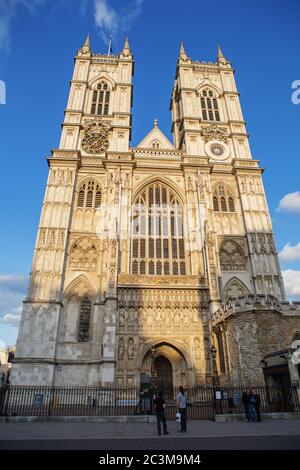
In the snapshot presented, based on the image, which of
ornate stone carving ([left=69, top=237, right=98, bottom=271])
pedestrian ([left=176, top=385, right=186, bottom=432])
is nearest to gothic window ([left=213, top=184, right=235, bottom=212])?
ornate stone carving ([left=69, top=237, right=98, bottom=271])

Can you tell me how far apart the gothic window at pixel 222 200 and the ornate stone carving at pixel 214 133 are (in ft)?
19.0

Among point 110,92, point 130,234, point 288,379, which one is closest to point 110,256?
point 130,234

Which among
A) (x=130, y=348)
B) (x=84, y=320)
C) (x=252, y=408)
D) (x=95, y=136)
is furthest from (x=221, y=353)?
(x=95, y=136)

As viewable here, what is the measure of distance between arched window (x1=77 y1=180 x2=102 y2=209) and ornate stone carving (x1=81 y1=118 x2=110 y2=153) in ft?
12.5

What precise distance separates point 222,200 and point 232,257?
18.7 ft

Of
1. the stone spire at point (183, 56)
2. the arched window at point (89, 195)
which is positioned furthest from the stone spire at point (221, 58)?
the arched window at point (89, 195)

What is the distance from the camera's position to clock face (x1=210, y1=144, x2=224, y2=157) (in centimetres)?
2994

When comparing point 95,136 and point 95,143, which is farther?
point 95,136

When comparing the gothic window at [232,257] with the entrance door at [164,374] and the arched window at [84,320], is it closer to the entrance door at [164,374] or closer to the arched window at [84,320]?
the entrance door at [164,374]

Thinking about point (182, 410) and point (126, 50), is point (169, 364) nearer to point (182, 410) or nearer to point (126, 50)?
point (182, 410)

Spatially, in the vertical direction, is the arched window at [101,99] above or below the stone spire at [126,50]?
below

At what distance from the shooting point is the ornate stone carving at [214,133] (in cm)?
3086

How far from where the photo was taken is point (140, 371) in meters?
19.4

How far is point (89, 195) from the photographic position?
26734 millimetres
